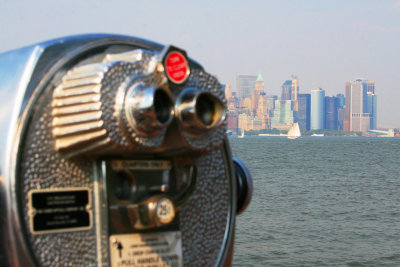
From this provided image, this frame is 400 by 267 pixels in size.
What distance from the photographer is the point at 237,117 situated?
13750 centimetres

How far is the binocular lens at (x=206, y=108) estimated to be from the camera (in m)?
1.77

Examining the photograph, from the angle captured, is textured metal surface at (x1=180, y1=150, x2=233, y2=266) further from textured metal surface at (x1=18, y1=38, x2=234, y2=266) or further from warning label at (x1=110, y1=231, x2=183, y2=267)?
textured metal surface at (x1=18, y1=38, x2=234, y2=266)

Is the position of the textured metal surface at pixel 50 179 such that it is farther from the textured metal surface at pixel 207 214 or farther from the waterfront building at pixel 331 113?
the waterfront building at pixel 331 113

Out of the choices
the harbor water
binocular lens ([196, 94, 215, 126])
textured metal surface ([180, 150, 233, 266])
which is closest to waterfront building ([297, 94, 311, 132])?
the harbor water

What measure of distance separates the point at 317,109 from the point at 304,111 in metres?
3.39

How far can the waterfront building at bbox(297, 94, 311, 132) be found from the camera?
15938cm

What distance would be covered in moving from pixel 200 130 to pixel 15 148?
1.54 ft

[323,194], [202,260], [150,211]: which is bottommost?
[323,194]

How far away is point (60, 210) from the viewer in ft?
5.71

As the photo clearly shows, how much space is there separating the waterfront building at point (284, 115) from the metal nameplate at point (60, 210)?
154 m

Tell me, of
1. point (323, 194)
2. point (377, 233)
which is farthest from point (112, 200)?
point (323, 194)

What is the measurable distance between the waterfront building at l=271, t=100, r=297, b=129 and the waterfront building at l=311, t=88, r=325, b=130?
4571 millimetres

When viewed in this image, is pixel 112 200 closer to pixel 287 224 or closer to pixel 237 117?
pixel 287 224

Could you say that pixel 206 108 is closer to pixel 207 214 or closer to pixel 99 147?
pixel 99 147
